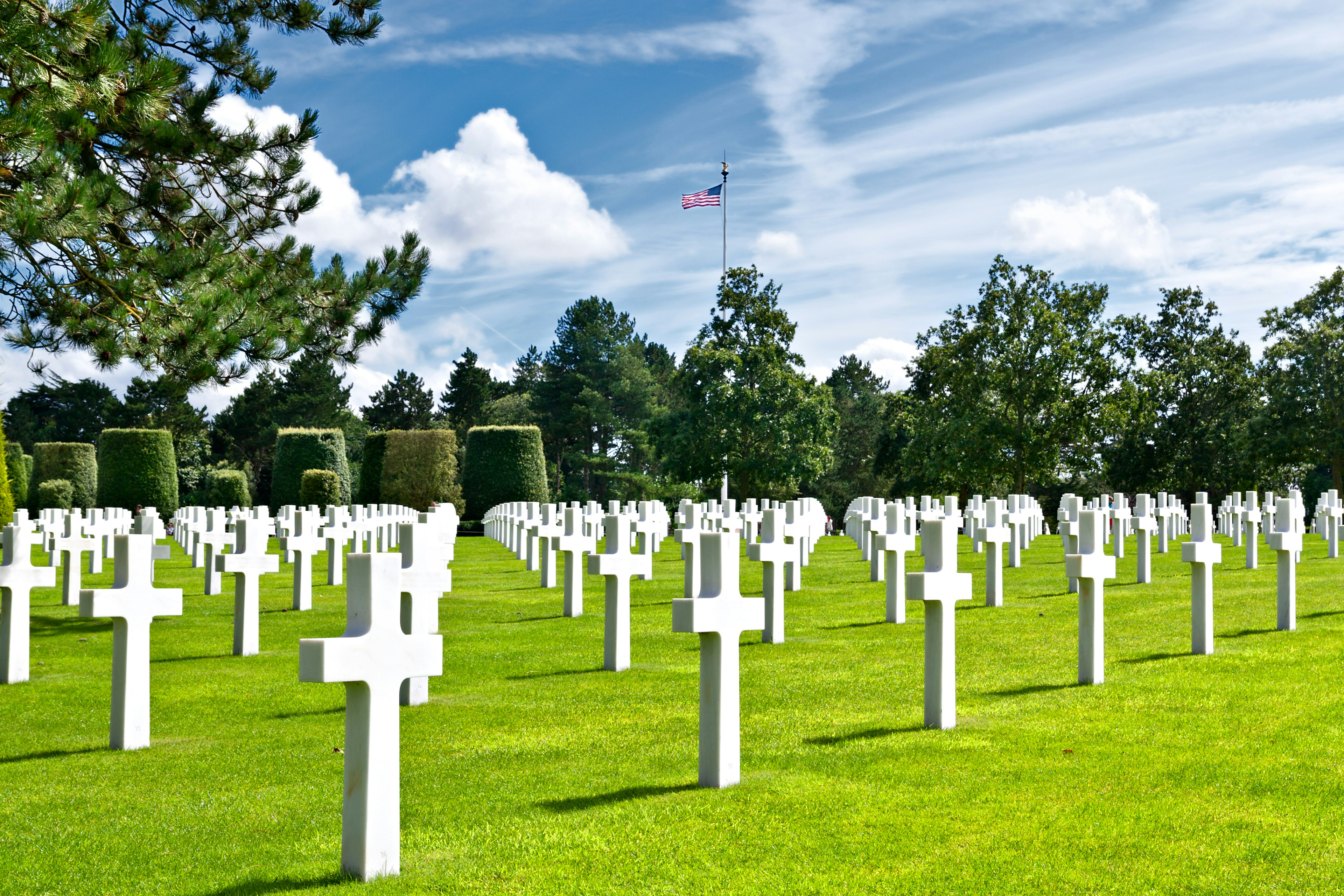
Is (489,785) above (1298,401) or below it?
below

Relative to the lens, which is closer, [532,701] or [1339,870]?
[1339,870]

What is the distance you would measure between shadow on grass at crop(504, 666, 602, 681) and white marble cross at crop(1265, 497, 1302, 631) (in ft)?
19.6

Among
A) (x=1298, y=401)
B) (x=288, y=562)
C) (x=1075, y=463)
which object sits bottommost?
(x=288, y=562)

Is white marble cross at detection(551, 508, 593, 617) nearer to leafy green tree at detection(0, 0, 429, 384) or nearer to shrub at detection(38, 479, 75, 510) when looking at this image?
leafy green tree at detection(0, 0, 429, 384)

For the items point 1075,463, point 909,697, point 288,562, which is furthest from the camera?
point 1075,463

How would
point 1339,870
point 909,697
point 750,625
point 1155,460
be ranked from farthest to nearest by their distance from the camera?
1. point 1155,460
2. point 909,697
3. point 750,625
4. point 1339,870

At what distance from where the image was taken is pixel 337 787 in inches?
201

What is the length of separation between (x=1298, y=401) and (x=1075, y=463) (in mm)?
9754

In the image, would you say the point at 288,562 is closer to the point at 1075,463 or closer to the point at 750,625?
the point at 750,625

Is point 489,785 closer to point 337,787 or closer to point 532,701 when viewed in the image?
point 337,787

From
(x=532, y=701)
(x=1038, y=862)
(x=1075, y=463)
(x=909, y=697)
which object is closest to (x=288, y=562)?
(x=532, y=701)

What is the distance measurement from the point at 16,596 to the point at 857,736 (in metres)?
6.10

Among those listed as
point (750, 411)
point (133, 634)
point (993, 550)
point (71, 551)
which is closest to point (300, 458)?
point (750, 411)

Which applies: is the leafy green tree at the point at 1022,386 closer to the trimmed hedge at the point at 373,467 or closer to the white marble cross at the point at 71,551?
the trimmed hedge at the point at 373,467
